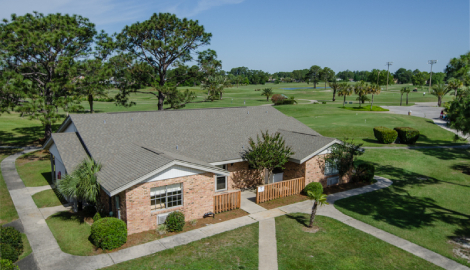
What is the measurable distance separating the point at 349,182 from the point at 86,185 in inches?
735

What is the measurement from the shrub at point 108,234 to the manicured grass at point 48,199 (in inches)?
292

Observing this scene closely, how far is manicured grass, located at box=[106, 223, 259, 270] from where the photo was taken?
42.7ft

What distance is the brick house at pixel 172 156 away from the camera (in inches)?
628

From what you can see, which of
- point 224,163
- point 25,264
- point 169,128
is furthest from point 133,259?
point 169,128

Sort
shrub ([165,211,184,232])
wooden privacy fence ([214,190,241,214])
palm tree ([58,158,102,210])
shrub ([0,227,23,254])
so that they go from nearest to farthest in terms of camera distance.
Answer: shrub ([0,227,23,254]), shrub ([165,211,184,232]), palm tree ([58,158,102,210]), wooden privacy fence ([214,190,241,214])

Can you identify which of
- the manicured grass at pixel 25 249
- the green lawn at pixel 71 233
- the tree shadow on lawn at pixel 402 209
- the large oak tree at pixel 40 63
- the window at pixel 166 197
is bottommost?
the tree shadow on lawn at pixel 402 209

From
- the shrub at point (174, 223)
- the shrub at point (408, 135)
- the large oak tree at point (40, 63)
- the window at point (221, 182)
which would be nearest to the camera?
the shrub at point (174, 223)

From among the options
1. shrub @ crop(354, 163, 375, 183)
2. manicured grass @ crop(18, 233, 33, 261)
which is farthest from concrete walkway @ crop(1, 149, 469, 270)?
shrub @ crop(354, 163, 375, 183)

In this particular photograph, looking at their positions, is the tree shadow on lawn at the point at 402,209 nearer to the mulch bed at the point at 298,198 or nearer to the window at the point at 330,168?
the mulch bed at the point at 298,198

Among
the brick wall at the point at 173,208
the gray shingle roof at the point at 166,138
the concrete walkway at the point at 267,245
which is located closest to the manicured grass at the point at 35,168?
the gray shingle roof at the point at 166,138

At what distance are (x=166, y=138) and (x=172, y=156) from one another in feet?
15.1

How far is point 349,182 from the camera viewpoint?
984 inches

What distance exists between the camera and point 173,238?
50.9 ft

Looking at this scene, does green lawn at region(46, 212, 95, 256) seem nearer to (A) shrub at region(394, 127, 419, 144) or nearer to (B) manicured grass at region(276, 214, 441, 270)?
(B) manicured grass at region(276, 214, 441, 270)
